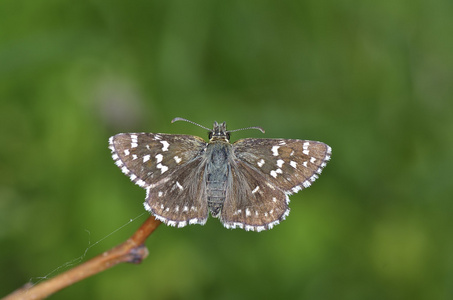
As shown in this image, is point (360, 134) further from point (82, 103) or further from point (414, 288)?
point (82, 103)

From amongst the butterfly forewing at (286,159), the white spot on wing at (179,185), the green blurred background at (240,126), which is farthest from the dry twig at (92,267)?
the green blurred background at (240,126)

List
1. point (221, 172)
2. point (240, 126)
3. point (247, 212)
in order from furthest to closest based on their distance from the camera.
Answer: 1. point (240, 126)
2. point (221, 172)
3. point (247, 212)

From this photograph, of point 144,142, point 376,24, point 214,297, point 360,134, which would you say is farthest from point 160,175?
point 376,24

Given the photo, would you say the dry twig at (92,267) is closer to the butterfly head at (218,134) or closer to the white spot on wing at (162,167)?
the white spot on wing at (162,167)

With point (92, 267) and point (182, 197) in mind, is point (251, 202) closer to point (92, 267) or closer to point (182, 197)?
point (182, 197)

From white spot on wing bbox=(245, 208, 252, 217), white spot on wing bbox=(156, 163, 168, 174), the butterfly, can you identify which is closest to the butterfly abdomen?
the butterfly

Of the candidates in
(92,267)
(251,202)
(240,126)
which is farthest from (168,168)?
(240,126)
